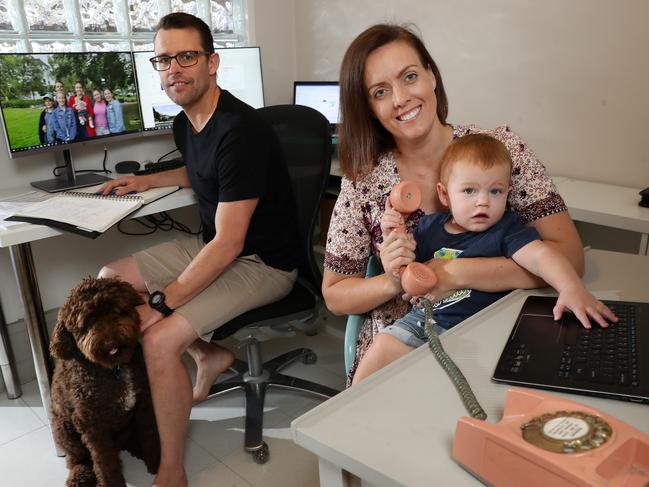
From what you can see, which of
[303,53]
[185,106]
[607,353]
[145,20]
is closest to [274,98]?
[303,53]

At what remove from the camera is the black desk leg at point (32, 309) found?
6.14 ft

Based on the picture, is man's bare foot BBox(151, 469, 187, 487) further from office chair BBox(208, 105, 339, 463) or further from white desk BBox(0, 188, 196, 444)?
white desk BBox(0, 188, 196, 444)

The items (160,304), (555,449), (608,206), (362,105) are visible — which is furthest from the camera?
(608,206)

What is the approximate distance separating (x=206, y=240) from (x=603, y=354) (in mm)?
1432

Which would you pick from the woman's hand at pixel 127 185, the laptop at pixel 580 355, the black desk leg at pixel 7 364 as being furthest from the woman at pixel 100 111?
the laptop at pixel 580 355

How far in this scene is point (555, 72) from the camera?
7.06 ft

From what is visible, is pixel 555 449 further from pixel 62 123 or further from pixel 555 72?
pixel 62 123

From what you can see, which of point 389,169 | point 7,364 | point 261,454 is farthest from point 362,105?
point 7,364

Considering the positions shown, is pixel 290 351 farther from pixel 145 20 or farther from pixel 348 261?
pixel 145 20

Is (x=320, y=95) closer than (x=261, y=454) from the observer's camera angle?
No

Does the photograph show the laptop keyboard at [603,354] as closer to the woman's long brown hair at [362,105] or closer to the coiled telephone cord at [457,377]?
the coiled telephone cord at [457,377]

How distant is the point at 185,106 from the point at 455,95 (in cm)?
123

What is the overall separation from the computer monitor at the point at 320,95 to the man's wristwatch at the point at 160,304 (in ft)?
4.70

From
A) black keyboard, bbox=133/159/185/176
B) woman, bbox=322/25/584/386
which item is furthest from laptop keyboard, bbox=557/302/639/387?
black keyboard, bbox=133/159/185/176
